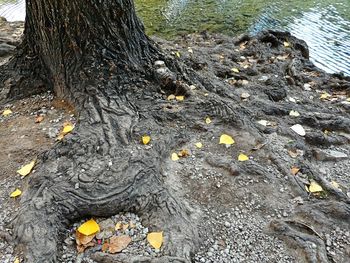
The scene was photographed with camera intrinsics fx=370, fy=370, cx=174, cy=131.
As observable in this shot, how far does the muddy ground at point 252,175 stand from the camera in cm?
286

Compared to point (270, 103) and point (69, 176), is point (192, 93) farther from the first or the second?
point (69, 176)

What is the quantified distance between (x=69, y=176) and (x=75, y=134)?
20.7 inches

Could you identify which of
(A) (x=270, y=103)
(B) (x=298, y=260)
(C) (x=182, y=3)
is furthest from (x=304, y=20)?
(B) (x=298, y=260)

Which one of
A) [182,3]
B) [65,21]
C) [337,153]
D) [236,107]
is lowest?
[182,3]

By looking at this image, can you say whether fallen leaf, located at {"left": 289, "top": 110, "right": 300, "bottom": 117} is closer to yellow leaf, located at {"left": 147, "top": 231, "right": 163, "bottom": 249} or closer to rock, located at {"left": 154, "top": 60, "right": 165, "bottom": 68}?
rock, located at {"left": 154, "top": 60, "right": 165, "bottom": 68}

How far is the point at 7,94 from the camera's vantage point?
4.46m

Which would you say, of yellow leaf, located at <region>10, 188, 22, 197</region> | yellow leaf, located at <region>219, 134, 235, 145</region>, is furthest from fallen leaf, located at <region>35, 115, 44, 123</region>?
yellow leaf, located at <region>219, 134, 235, 145</region>

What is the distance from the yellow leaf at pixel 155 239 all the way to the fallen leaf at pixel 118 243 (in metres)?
0.16

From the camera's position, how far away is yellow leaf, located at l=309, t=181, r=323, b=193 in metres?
3.35

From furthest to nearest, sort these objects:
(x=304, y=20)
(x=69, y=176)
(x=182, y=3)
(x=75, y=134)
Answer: (x=182, y=3), (x=304, y=20), (x=75, y=134), (x=69, y=176)

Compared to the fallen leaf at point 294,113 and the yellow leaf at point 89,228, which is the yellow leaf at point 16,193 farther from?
the fallen leaf at point 294,113

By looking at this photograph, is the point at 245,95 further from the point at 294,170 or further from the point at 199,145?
the point at 294,170

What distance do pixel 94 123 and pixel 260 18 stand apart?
9.41m

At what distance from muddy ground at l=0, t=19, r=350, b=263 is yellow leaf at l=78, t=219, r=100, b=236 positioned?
8 centimetres
